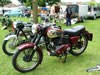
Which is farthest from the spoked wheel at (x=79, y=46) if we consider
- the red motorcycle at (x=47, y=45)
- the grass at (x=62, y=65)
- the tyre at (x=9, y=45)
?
the tyre at (x=9, y=45)

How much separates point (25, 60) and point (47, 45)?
2.32 feet

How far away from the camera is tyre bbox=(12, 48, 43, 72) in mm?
3180

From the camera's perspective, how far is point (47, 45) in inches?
144

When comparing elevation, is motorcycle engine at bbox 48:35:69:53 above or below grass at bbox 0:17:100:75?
above

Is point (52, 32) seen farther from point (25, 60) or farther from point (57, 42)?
point (25, 60)

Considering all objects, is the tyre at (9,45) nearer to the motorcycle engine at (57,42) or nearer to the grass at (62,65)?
the grass at (62,65)

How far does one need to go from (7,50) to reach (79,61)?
90.3 inches

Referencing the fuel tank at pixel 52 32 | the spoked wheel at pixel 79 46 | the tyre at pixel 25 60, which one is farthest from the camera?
the spoked wheel at pixel 79 46

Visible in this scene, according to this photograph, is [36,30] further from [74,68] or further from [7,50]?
[7,50]

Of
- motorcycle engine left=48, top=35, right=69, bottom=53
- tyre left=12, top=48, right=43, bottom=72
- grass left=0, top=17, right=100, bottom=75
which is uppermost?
motorcycle engine left=48, top=35, right=69, bottom=53

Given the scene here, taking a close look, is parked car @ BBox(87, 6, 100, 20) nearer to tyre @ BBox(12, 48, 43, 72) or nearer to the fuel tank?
the fuel tank

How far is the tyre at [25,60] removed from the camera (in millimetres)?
3180

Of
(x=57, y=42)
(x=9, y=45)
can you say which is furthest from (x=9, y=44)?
(x=57, y=42)

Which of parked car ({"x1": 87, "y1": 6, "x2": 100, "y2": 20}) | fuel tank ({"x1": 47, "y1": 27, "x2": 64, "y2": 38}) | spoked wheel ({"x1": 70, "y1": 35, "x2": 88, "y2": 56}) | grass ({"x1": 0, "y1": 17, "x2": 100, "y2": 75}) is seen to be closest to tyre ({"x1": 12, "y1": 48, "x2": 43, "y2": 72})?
grass ({"x1": 0, "y1": 17, "x2": 100, "y2": 75})
